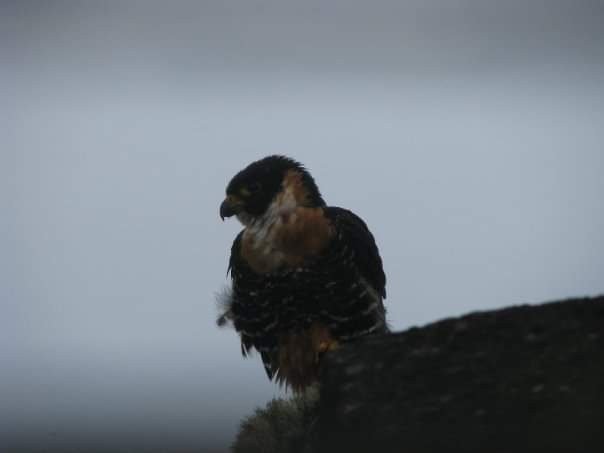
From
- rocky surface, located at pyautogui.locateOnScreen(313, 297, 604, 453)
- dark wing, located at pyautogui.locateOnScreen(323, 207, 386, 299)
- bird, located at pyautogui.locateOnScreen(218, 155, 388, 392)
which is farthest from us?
dark wing, located at pyautogui.locateOnScreen(323, 207, 386, 299)

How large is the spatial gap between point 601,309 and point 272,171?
6.68 ft

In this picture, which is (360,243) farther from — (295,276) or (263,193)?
(263,193)

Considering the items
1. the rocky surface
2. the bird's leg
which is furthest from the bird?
the rocky surface

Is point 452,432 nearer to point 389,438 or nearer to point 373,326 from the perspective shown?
point 389,438

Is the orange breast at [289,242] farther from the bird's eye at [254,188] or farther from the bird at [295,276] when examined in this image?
the bird's eye at [254,188]

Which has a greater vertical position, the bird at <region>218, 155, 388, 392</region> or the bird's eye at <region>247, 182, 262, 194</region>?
the bird's eye at <region>247, 182, 262, 194</region>

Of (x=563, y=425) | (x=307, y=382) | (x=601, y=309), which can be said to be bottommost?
(x=563, y=425)

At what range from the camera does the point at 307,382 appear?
3859 millimetres

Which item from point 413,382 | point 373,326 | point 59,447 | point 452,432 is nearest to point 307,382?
point 373,326

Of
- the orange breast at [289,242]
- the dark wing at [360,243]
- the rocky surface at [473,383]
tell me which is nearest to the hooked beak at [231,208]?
the orange breast at [289,242]

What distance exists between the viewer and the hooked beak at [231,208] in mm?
3980

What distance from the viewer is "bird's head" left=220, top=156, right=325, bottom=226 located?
13.1 feet

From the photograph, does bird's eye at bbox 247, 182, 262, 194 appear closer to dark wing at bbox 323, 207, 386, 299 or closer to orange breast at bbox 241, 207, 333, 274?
orange breast at bbox 241, 207, 333, 274

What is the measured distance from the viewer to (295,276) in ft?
12.1
